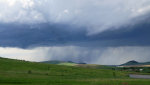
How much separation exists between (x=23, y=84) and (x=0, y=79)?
1499 centimetres

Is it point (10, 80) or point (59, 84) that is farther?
point (10, 80)

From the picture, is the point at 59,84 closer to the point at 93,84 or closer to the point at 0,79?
the point at 93,84

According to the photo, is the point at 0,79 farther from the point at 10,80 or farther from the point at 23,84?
the point at 23,84

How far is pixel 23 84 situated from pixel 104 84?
27020 mm

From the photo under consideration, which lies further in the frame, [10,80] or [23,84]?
[10,80]

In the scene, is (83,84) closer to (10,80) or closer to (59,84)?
Answer: (59,84)

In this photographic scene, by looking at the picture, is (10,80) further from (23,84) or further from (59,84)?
(59,84)

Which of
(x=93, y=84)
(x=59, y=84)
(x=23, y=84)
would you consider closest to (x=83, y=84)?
(x=93, y=84)

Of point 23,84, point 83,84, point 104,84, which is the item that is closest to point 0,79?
point 23,84

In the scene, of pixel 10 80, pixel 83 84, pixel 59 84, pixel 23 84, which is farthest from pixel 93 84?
pixel 10 80

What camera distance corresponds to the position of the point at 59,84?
72188mm

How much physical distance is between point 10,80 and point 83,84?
92.6 feet

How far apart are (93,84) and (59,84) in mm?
11579

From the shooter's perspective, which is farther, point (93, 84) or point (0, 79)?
point (0, 79)
